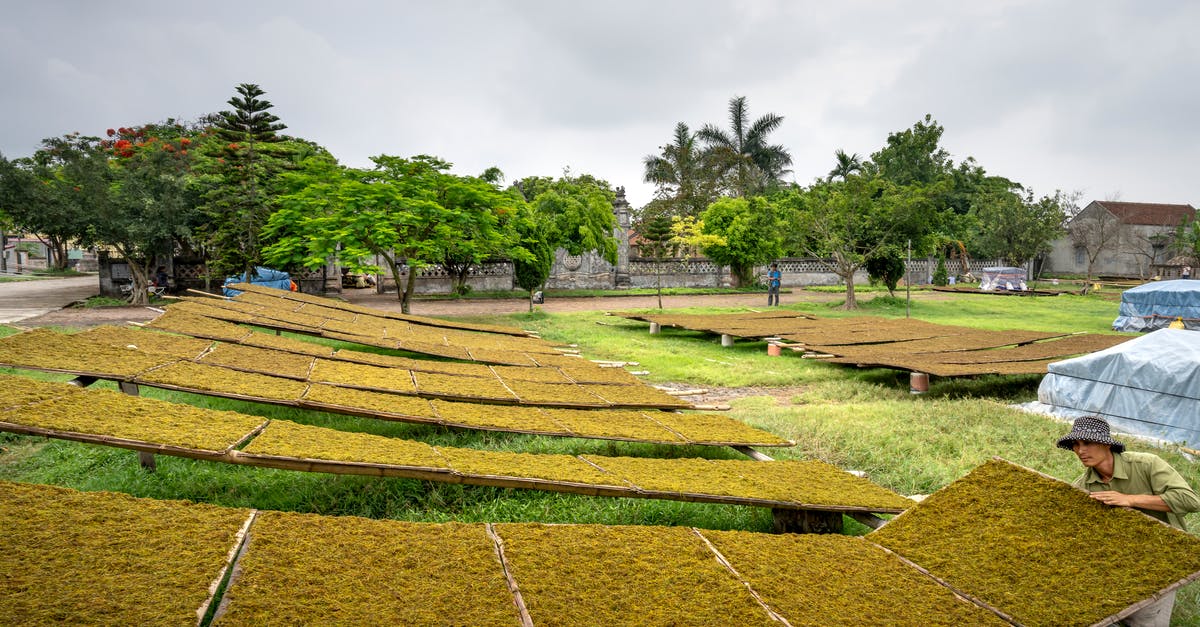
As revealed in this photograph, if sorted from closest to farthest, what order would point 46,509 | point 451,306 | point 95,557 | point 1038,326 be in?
point 95,557, point 46,509, point 1038,326, point 451,306

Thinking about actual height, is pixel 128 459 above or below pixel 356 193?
below

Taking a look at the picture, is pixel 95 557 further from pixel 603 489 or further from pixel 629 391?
pixel 629 391

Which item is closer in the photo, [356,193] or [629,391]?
A: [629,391]

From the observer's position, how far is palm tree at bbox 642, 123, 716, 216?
39562 millimetres

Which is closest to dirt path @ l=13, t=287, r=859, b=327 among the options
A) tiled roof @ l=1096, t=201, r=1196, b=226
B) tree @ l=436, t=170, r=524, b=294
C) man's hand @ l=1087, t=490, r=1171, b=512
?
tree @ l=436, t=170, r=524, b=294

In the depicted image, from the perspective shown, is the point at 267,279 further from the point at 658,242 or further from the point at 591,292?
the point at 658,242

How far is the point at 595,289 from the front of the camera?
29.8 metres

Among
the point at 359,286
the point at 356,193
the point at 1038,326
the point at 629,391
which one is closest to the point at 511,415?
the point at 629,391

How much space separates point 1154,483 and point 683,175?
126 ft

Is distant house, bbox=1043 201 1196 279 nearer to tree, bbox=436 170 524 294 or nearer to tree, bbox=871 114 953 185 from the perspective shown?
tree, bbox=871 114 953 185

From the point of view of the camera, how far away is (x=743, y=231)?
30188 mm

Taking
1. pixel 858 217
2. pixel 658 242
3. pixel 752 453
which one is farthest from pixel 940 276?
pixel 752 453

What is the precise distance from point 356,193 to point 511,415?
34.0ft

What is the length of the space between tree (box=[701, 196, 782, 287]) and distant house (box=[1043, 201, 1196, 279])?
20113mm
